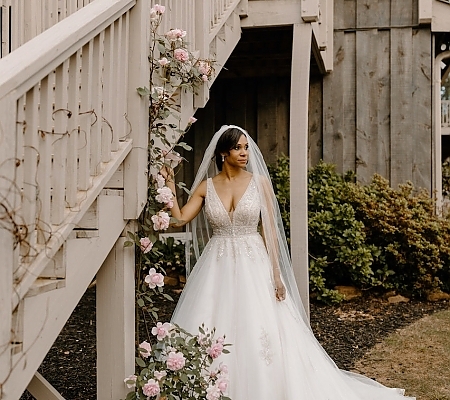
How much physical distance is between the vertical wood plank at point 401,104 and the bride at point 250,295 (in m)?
3.52

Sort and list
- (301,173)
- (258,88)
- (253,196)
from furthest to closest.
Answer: (258,88) < (301,173) < (253,196)

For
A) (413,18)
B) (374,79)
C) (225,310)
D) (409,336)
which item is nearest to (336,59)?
(374,79)

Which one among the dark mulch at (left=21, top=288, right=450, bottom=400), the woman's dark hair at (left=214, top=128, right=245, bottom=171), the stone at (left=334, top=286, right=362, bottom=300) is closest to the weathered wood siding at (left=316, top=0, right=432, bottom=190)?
the stone at (left=334, top=286, right=362, bottom=300)

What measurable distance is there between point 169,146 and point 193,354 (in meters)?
1.10

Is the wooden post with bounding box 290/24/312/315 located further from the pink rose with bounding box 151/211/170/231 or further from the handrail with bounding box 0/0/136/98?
the handrail with bounding box 0/0/136/98

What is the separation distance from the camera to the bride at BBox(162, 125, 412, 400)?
352 centimetres

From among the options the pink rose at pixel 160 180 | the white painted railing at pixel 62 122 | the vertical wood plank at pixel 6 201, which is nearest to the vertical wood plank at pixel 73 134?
the white painted railing at pixel 62 122

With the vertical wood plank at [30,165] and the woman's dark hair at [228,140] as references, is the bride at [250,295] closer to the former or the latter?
the woman's dark hair at [228,140]

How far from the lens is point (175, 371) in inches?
112

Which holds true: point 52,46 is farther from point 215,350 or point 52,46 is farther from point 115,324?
point 215,350

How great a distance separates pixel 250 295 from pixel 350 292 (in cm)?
343

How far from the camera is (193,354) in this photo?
300 cm

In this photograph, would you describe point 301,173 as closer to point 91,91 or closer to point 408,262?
point 408,262

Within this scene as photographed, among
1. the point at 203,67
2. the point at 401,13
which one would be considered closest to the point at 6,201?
the point at 203,67
